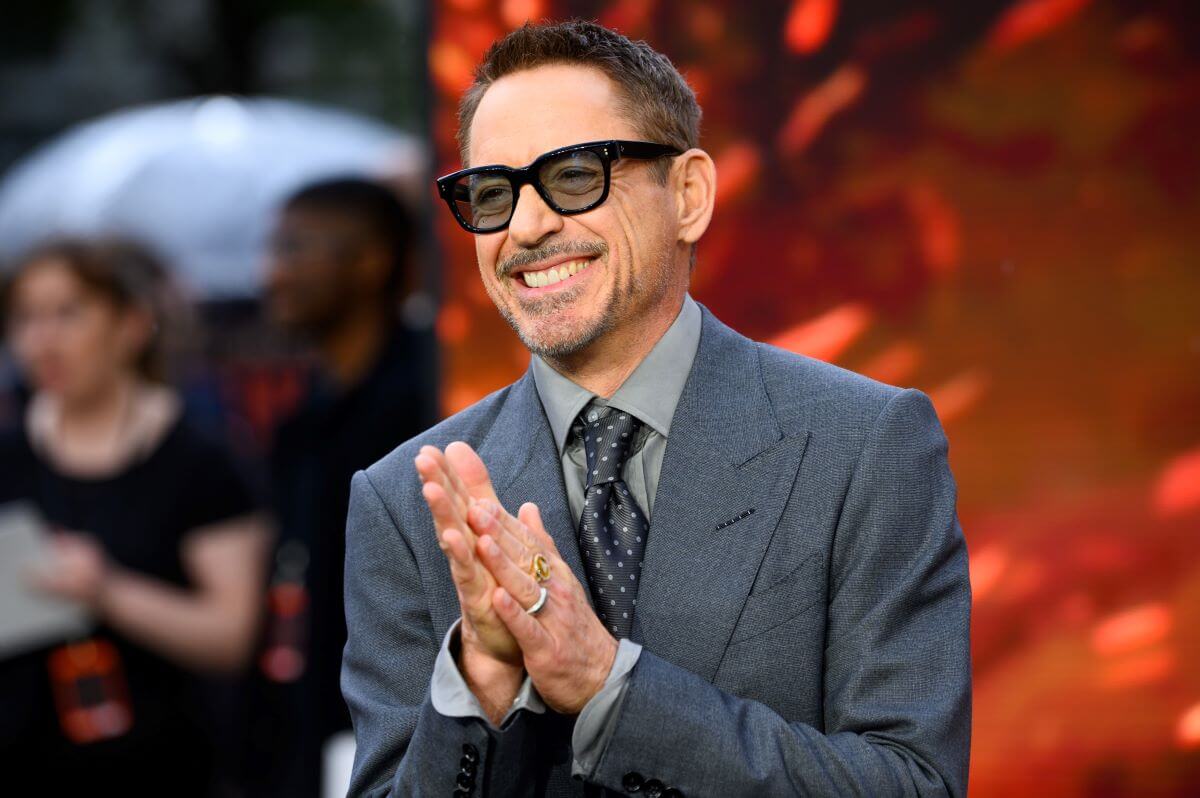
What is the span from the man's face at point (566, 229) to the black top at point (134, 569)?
96.5 inches

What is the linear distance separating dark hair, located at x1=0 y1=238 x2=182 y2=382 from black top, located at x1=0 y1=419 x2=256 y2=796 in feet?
0.98

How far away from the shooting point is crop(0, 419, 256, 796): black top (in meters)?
3.86

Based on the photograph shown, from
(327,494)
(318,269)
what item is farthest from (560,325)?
(318,269)

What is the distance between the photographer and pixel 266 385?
8.34 metres

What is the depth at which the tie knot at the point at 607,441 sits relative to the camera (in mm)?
1930

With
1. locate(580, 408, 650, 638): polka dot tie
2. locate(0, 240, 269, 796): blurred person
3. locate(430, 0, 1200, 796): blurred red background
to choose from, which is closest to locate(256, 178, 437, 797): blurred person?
locate(0, 240, 269, 796): blurred person

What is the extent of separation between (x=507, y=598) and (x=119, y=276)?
126 inches

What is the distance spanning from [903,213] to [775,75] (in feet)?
1.38

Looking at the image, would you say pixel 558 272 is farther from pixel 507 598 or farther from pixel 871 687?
pixel 871 687

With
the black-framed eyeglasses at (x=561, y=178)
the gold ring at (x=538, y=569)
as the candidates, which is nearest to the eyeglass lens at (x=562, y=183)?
the black-framed eyeglasses at (x=561, y=178)

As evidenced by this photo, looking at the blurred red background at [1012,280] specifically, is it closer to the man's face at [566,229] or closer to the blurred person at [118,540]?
the blurred person at [118,540]

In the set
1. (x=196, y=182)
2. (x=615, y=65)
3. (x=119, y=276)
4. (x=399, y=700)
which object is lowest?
(x=399, y=700)

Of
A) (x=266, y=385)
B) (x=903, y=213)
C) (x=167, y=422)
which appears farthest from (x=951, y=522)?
(x=266, y=385)

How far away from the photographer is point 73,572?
157 inches
